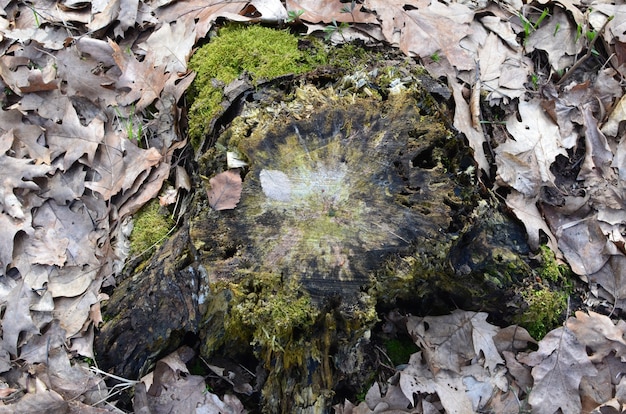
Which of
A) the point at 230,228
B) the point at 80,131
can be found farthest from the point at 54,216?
the point at 230,228

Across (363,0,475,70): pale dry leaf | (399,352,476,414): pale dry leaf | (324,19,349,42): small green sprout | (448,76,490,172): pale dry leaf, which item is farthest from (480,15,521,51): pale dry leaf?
(399,352,476,414): pale dry leaf

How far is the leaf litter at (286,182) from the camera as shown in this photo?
2.42m

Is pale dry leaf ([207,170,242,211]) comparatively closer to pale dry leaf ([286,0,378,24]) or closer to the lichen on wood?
the lichen on wood

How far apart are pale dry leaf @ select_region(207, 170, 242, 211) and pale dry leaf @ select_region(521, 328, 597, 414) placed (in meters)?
1.59

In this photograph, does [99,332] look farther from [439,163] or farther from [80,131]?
[439,163]

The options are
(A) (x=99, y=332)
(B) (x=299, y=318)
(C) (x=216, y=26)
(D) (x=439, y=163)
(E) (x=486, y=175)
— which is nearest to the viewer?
(B) (x=299, y=318)

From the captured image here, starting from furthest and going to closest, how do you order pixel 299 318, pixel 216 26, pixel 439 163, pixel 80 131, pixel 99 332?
pixel 216 26 → pixel 80 131 → pixel 99 332 → pixel 439 163 → pixel 299 318

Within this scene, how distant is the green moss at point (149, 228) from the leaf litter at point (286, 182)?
72mm

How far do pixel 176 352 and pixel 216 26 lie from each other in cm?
203

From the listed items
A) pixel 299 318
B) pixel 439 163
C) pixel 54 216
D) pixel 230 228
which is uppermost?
pixel 439 163

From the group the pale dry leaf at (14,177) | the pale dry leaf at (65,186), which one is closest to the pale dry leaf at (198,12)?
the pale dry leaf at (65,186)

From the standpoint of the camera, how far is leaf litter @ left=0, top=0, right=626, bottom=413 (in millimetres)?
2424

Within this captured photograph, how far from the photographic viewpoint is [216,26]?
323 centimetres

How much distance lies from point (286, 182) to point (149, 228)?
1017mm
